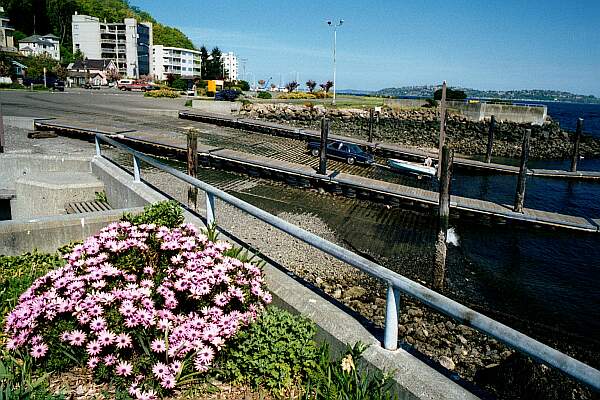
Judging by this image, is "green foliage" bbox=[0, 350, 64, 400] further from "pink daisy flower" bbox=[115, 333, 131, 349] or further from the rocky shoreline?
the rocky shoreline

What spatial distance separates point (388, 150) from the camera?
35.2 meters

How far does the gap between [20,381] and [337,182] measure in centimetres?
1849

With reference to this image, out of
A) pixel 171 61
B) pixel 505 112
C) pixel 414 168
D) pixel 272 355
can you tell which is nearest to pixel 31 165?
pixel 272 355

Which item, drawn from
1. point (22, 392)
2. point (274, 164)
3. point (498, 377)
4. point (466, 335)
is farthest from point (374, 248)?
point (22, 392)

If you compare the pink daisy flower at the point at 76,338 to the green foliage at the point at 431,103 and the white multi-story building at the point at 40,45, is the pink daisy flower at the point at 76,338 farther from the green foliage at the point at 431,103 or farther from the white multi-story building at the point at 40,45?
the white multi-story building at the point at 40,45

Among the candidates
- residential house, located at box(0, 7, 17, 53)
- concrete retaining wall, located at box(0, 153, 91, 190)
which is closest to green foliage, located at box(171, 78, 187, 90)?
residential house, located at box(0, 7, 17, 53)

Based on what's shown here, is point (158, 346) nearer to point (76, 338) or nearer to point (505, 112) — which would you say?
point (76, 338)

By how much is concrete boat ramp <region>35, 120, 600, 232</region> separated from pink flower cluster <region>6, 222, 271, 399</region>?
16594 mm

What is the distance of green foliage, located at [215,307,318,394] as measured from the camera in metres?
3.97

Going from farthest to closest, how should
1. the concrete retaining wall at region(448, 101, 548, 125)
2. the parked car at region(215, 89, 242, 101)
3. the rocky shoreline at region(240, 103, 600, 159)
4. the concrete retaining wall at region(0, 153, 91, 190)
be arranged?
the concrete retaining wall at region(448, 101, 548, 125), the parked car at region(215, 89, 242, 101), the rocky shoreline at region(240, 103, 600, 159), the concrete retaining wall at region(0, 153, 91, 190)

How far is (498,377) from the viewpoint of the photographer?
8492mm

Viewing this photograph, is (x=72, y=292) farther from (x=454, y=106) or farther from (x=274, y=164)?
(x=454, y=106)

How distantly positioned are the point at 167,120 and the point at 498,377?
116ft

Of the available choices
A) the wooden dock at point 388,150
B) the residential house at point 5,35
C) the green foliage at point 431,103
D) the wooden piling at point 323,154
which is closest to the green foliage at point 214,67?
the residential house at point 5,35
